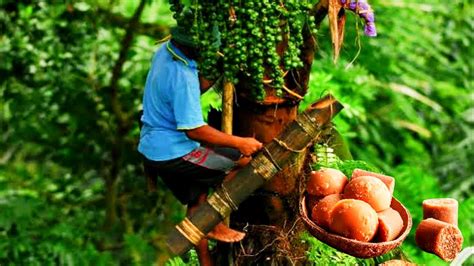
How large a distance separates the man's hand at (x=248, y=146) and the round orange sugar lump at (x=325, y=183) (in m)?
0.25

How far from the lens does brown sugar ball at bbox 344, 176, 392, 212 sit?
3299 millimetres

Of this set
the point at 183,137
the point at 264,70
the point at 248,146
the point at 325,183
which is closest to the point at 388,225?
the point at 325,183

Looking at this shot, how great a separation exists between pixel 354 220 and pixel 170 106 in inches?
31.1

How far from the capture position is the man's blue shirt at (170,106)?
10.8ft

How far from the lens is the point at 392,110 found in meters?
8.03

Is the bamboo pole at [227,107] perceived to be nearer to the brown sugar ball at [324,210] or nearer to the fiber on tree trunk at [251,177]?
the fiber on tree trunk at [251,177]

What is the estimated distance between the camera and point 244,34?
3197mm

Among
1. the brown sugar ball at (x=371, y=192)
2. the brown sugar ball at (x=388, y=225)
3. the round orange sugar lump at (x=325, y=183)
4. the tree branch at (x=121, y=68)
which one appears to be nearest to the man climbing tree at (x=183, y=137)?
the round orange sugar lump at (x=325, y=183)

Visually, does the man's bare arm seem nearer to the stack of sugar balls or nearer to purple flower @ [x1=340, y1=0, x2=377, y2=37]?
the stack of sugar balls

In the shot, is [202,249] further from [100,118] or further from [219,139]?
[100,118]

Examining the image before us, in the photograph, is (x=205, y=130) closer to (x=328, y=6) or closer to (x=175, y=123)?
(x=175, y=123)

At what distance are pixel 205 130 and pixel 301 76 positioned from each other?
45 cm

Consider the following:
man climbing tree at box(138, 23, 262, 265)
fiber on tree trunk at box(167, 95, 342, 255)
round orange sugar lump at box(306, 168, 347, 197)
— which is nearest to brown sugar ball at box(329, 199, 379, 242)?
round orange sugar lump at box(306, 168, 347, 197)

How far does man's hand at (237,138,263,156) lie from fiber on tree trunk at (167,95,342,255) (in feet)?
0.08
